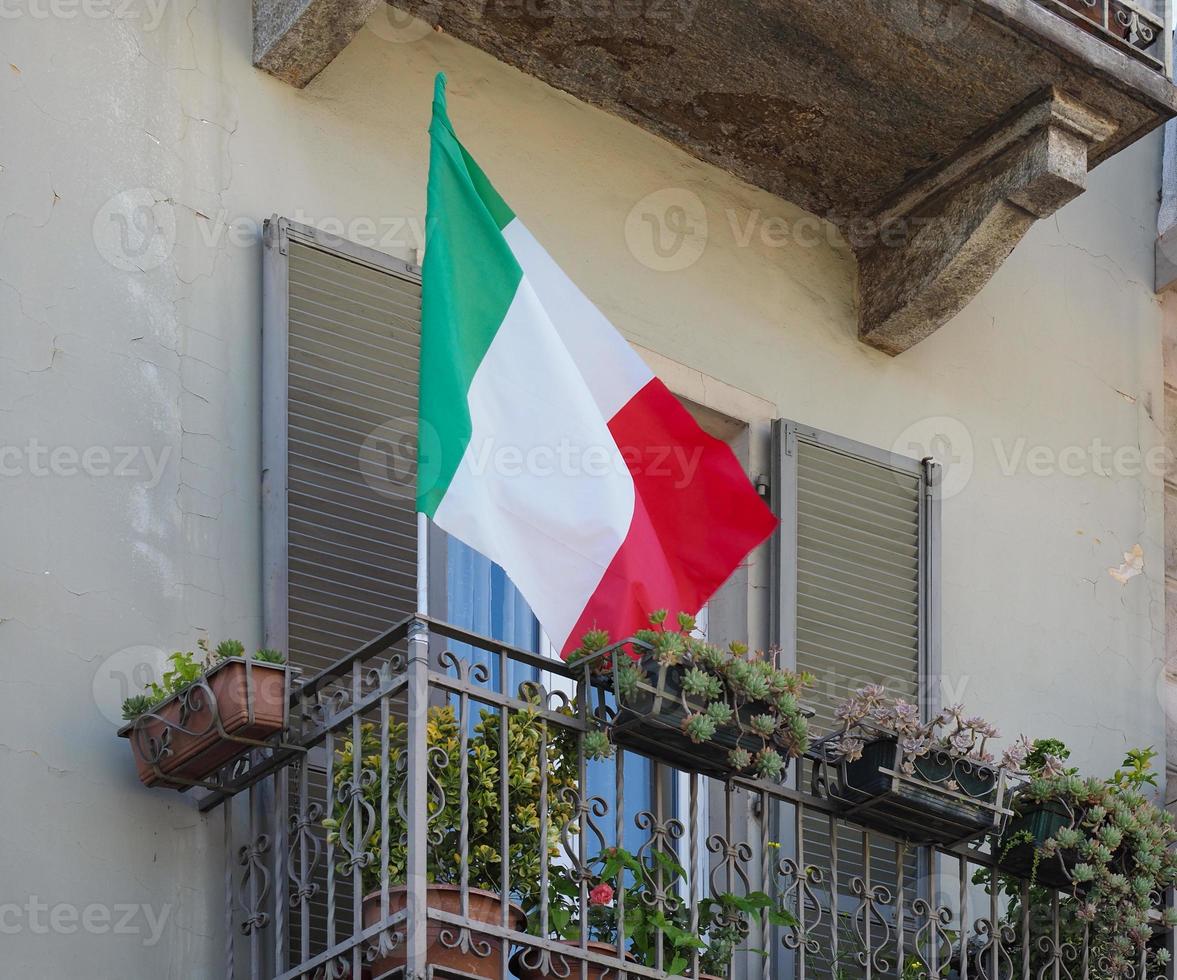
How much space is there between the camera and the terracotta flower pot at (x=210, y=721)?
532cm

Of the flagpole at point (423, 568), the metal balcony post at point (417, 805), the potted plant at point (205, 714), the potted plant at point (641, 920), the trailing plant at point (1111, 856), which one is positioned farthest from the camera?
the trailing plant at point (1111, 856)

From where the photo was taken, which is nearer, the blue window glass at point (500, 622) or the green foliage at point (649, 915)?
the green foliage at point (649, 915)

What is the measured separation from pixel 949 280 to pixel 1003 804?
1982mm

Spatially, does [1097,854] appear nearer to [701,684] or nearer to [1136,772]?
[1136,772]

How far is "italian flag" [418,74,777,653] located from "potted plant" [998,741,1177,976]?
3.68 ft

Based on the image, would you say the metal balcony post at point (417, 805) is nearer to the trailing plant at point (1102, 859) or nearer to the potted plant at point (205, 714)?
the potted plant at point (205, 714)

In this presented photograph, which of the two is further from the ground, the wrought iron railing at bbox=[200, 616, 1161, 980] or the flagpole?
the flagpole

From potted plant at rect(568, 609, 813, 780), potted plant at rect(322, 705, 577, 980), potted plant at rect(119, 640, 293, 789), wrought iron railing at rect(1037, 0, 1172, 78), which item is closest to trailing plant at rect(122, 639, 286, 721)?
potted plant at rect(119, 640, 293, 789)

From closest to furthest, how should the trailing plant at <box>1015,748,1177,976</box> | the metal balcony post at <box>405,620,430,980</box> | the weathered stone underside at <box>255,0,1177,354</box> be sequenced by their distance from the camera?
the metal balcony post at <box>405,620,430,980</box> < the trailing plant at <box>1015,748,1177,976</box> < the weathered stone underside at <box>255,0,1177,354</box>

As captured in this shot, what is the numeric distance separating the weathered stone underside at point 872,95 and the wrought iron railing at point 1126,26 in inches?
2.5

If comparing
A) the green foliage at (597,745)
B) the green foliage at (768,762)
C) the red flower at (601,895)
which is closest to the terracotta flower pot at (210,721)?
the green foliage at (597,745)

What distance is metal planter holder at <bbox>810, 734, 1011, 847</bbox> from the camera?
6188 mm

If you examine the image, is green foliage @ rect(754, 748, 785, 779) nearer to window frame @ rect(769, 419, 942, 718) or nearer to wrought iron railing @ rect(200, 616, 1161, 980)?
wrought iron railing @ rect(200, 616, 1161, 980)

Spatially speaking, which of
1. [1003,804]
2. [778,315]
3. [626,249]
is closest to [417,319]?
[626,249]
